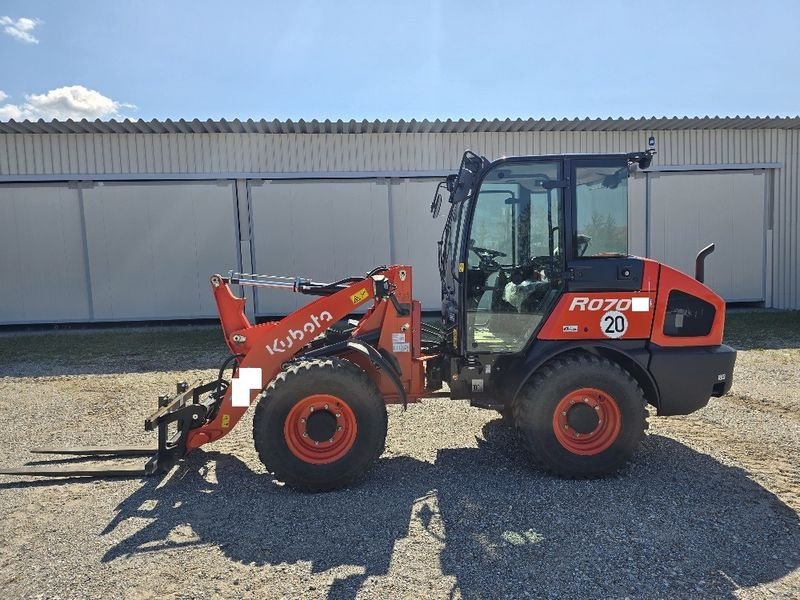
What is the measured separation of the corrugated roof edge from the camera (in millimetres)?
10844

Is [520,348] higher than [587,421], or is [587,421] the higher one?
[520,348]

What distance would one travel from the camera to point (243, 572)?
9.96 feet

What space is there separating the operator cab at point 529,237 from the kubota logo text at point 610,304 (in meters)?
0.15

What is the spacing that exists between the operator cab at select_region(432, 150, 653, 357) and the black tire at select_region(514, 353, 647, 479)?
405 mm

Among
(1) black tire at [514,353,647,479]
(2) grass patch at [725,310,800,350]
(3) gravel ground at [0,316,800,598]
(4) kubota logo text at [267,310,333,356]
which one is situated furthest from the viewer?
(2) grass patch at [725,310,800,350]

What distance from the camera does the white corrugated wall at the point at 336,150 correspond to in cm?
1138

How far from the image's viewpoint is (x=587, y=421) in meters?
4.15

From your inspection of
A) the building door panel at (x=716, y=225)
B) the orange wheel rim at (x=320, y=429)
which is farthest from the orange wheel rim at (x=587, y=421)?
the building door panel at (x=716, y=225)

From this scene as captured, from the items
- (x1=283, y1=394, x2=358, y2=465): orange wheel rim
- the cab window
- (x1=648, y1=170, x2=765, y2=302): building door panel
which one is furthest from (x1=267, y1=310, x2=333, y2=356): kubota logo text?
(x1=648, y1=170, x2=765, y2=302): building door panel

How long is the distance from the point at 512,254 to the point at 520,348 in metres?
0.75

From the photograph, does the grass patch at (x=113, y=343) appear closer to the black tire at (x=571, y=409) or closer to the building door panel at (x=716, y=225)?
the black tire at (x=571, y=409)

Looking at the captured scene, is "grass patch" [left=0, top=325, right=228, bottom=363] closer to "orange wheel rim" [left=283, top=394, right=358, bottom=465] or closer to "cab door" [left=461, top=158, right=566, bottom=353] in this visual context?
"orange wheel rim" [left=283, top=394, right=358, bottom=465]

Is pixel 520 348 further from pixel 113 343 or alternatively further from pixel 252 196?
pixel 113 343

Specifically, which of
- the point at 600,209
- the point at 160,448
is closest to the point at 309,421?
the point at 160,448
